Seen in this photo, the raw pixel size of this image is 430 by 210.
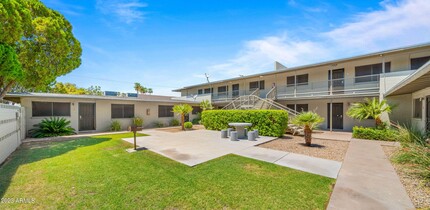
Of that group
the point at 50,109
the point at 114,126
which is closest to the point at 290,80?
the point at 114,126

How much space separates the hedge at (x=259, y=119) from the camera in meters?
11.5

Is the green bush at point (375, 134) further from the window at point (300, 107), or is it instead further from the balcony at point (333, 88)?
the window at point (300, 107)

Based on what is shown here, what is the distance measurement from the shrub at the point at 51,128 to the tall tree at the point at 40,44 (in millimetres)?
3080

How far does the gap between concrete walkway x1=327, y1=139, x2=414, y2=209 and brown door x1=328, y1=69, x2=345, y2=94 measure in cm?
952

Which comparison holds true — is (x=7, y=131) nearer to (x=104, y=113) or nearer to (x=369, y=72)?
(x=104, y=113)

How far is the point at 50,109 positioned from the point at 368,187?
59.4 ft

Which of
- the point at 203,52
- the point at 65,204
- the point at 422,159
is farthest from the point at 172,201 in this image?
the point at 203,52

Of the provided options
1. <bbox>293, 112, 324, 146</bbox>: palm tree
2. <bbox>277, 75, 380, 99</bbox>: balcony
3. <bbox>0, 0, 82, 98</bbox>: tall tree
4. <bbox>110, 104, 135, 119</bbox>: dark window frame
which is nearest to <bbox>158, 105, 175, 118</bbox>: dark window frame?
<bbox>110, 104, 135, 119</bbox>: dark window frame

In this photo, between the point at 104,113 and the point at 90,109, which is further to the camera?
the point at 104,113

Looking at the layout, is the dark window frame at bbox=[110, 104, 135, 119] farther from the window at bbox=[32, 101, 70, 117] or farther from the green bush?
the green bush

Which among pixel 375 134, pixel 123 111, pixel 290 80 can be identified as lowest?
pixel 375 134

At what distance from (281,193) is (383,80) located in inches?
507

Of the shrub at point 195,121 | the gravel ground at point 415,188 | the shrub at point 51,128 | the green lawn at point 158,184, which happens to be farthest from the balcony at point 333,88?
the shrub at point 51,128

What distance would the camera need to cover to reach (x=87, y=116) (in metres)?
14.7
